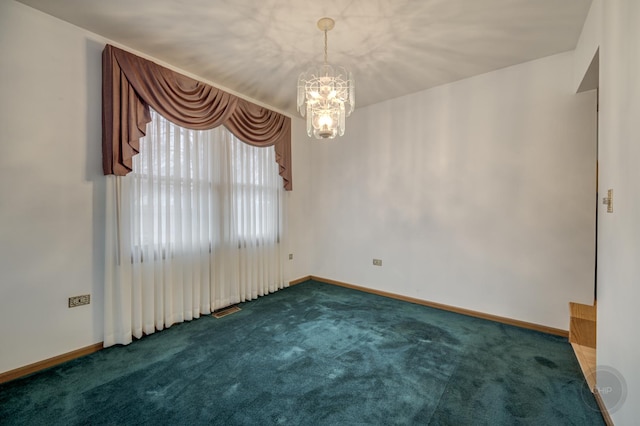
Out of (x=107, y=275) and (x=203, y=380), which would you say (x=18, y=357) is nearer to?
(x=107, y=275)

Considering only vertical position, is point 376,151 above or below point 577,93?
below

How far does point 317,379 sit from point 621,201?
2234 mm

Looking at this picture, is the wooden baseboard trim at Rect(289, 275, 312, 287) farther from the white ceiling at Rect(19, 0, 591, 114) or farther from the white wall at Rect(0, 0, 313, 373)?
the white ceiling at Rect(19, 0, 591, 114)

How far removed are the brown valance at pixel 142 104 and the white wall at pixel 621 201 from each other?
340 centimetres

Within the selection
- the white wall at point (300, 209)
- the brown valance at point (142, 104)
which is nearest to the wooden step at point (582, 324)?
the white wall at point (300, 209)

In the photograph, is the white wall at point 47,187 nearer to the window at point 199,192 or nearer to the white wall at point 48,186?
the white wall at point 48,186

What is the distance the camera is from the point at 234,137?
358 centimetres

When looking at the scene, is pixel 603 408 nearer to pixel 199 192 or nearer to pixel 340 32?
pixel 340 32

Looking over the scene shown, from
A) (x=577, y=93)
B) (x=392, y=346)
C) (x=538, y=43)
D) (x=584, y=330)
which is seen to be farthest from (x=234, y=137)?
(x=584, y=330)

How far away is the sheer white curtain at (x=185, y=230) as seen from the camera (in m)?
2.54

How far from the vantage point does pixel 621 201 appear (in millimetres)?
1494

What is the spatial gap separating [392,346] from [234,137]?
3.12 metres

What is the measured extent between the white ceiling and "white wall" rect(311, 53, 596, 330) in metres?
0.48

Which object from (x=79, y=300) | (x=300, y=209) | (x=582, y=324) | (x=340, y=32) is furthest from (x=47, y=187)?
(x=582, y=324)
